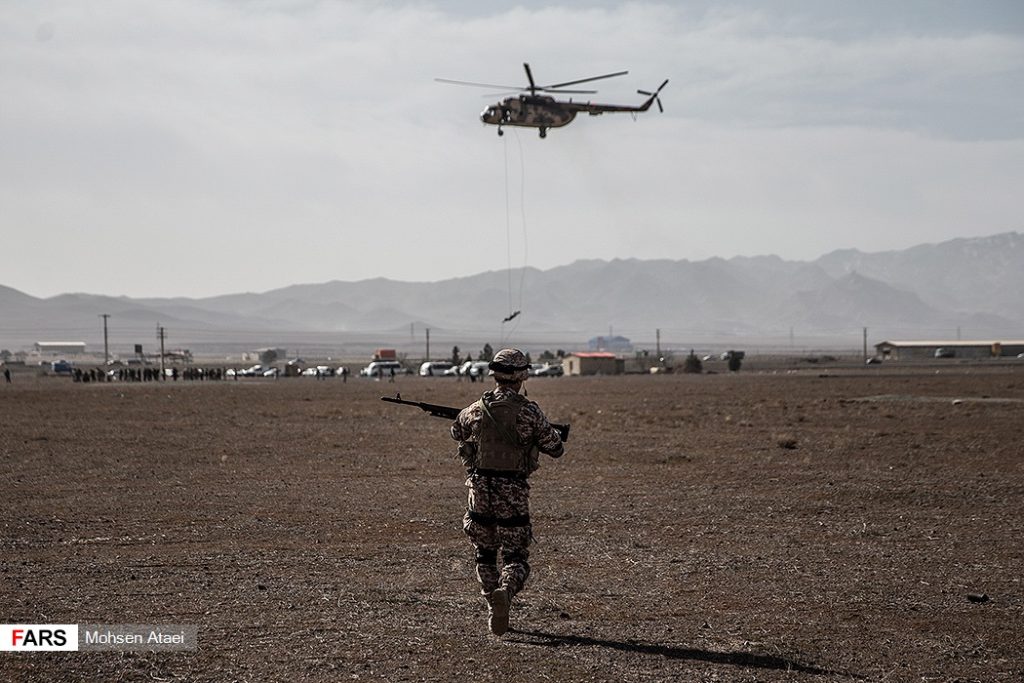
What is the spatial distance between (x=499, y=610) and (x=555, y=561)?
3.55m

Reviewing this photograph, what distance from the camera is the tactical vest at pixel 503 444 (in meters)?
9.29

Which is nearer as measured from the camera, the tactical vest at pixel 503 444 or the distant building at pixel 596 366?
the tactical vest at pixel 503 444

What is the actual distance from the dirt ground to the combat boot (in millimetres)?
175

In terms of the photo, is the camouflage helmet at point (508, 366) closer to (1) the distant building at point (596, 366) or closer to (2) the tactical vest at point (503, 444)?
(2) the tactical vest at point (503, 444)

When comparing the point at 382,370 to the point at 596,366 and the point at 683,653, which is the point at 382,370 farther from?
the point at 683,653

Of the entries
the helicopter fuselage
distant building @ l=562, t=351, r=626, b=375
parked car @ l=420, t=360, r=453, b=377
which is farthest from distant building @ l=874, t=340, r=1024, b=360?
the helicopter fuselage

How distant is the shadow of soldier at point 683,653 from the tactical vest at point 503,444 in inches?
51.3

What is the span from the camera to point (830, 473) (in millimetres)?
20062

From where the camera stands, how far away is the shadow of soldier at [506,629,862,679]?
820cm

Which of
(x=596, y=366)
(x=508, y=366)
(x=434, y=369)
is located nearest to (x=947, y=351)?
(x=596, y=366)

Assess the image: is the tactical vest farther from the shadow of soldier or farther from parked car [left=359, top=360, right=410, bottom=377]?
parked car [left=359, top=360, right=410, bottom=377]

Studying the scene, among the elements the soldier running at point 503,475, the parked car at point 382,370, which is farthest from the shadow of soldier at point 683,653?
the parked car at point 382,370

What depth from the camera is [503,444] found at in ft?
30.5

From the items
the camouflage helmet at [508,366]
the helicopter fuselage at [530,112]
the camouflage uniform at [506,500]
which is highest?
the helicopter fuselage at [530,112]
